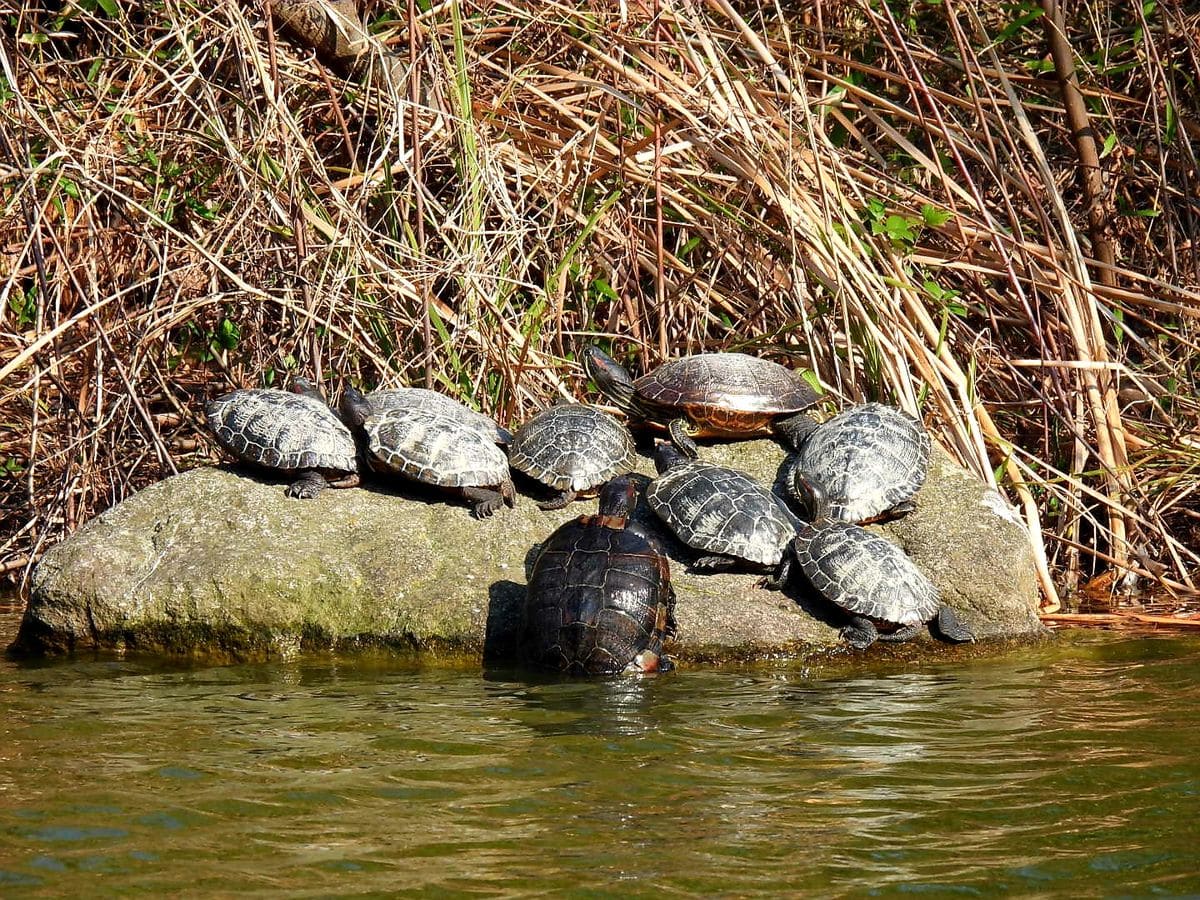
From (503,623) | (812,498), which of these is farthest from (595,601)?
(812,498)

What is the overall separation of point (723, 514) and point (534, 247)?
2560mm

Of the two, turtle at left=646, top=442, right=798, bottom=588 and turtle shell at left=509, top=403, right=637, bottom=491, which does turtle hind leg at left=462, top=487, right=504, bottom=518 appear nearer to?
turtle shell at left=509, top=403, right=637, bottom=491

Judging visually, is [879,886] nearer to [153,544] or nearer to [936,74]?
[153,544]

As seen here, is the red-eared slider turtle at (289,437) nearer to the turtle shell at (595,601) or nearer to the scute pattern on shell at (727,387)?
the turtle shell at (595,601)

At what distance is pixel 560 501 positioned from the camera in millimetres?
6230

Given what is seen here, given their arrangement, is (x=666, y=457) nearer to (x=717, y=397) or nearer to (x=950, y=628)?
(x=717, y=397)

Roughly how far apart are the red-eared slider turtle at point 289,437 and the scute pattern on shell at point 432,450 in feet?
0.66

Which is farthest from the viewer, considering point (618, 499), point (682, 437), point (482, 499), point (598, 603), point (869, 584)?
point (682, 437)

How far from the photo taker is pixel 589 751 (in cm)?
420

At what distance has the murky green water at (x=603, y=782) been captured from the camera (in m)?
3.17

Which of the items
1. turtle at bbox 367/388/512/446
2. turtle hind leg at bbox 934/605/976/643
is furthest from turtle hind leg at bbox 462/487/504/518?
turtle hind leg at bbox 934/605/976/643

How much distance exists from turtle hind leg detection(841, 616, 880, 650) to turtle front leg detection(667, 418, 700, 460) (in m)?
1.30

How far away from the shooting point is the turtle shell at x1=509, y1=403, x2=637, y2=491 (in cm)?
614

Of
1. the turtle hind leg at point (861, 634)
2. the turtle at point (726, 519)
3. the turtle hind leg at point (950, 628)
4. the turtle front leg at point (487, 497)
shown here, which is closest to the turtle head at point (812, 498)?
the turtle at point (726, 519)
